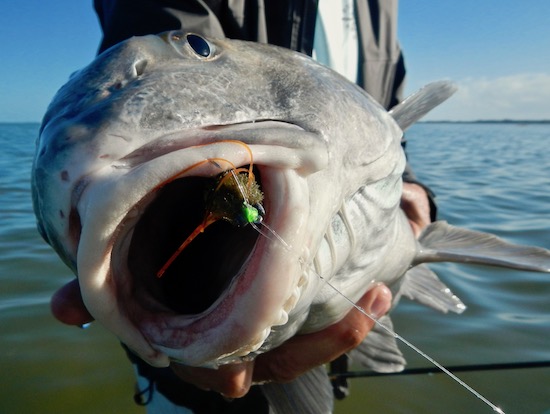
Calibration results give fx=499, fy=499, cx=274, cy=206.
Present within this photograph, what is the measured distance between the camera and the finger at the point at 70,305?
71.9 inches

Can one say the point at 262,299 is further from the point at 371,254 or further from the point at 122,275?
the point at 371,254

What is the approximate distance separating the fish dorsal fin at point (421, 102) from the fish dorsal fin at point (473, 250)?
2.16 ft

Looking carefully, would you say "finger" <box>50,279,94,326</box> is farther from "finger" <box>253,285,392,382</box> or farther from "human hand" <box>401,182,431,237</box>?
"human hand" <box>401,182,431,237</box>

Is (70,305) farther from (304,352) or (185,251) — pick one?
(304,352)

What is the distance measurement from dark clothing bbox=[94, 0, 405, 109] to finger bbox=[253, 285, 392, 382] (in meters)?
1.22

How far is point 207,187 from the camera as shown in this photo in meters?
1.17

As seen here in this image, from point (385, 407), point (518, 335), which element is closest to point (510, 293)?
point (518, 335)

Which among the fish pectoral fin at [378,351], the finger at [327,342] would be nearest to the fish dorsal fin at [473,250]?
the fish pectoral fin at [378,351]

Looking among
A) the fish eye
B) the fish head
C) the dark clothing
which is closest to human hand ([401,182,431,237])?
the dark clothing

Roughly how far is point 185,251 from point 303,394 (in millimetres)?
1012

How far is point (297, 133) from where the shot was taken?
3.83 ft

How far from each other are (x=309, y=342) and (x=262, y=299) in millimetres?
959

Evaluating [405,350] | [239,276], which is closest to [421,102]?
[239,276]

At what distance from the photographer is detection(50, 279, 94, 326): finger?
1.83 meters
